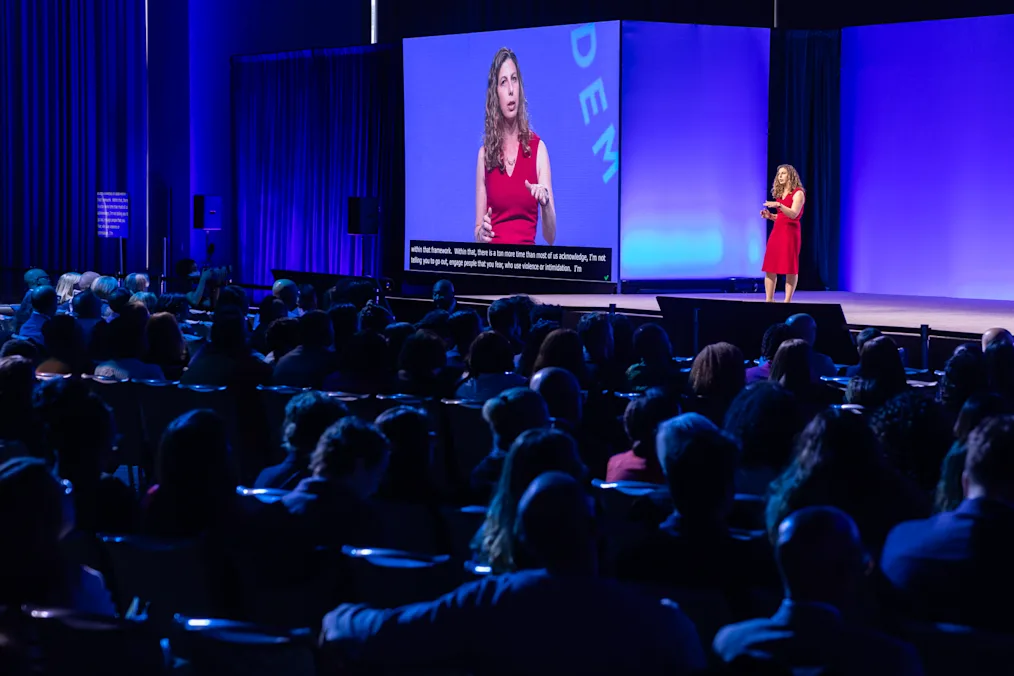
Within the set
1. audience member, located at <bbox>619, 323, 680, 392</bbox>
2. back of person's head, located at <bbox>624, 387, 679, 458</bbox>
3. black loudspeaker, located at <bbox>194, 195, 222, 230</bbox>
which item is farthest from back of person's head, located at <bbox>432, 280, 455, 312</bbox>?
black loudspeaker, located at <bbox>194, 195, 222, 230</bbox>

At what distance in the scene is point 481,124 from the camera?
1429 cm

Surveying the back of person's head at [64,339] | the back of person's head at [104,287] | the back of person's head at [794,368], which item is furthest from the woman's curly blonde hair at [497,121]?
the back of person's head at [794,368]

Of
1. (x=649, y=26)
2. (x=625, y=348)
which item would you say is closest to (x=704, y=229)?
(x=649, y=26)

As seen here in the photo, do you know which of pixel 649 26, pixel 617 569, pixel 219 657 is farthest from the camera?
pixel 649 26

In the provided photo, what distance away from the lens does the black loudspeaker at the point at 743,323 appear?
818cm

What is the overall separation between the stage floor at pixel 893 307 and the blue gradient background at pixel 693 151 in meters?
0.57

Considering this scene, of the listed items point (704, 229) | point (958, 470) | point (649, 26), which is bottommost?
point (958, 470)

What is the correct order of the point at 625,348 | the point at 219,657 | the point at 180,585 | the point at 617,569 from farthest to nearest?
1. the point at 625,348
2. the point at 180,585
3. the point at 617,569
4. the point at 219,657

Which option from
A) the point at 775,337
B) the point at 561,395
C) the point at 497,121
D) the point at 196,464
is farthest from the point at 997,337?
the point at 497,121

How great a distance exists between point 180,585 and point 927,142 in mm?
12192

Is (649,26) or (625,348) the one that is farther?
(649,26)

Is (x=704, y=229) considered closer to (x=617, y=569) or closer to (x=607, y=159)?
(x=607, y=159)

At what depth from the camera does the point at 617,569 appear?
2.74m

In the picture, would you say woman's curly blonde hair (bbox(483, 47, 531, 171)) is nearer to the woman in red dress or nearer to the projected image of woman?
the projected image of woman
